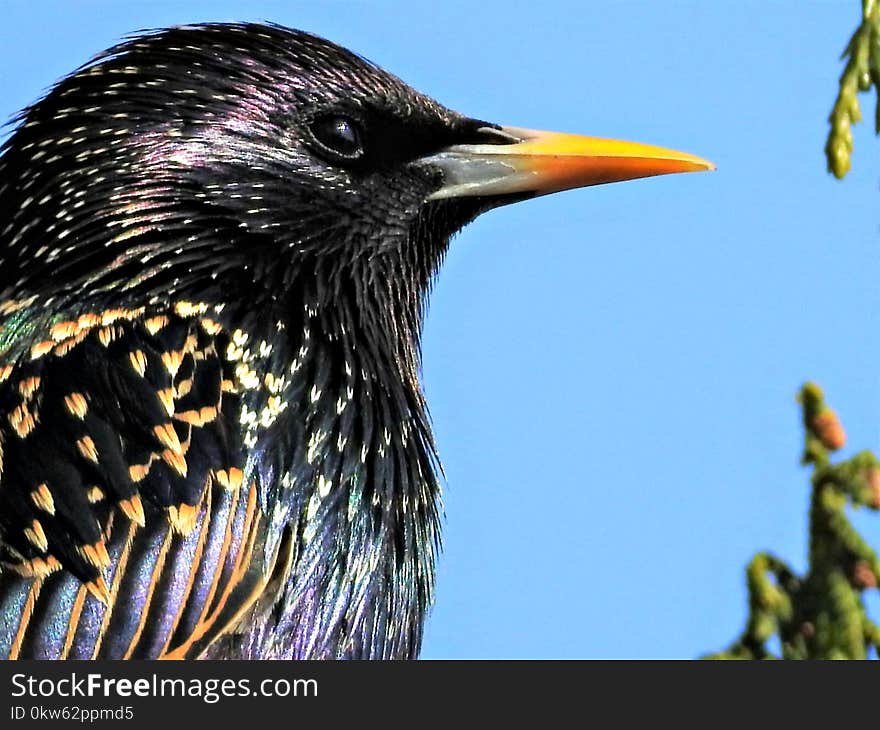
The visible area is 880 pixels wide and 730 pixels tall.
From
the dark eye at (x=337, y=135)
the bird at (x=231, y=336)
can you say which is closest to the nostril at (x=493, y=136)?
the bird at (x=231, y=336)

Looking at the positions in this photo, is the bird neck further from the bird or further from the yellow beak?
Answer: the yellow beak

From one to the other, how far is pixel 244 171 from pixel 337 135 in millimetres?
292

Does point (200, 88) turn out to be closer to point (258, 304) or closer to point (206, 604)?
point (258, 304)

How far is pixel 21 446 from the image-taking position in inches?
154

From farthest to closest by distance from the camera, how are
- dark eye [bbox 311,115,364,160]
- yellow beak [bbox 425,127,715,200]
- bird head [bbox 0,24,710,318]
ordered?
1. yellow beak [bbox 425,127,715,200]
2. dark eye [bbox 311,115,364,160]
3. bird head [bbox 0,24,710,318]

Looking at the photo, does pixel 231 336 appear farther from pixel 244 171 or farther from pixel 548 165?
pixel 548 165

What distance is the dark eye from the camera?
450 cm

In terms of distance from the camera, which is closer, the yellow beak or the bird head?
the bird head

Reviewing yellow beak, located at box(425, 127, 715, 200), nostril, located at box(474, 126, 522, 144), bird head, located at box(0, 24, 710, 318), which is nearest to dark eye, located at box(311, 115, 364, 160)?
bird head, located at box(0, 24, 710, 318)

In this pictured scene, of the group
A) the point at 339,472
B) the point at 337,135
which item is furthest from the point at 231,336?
the point at 337,135

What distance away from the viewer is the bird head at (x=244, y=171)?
4.24m

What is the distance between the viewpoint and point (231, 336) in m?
4.14

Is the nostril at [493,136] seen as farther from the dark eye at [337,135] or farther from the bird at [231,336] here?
the dark eye at [337,135]

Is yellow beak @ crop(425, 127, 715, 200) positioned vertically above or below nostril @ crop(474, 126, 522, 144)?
below
